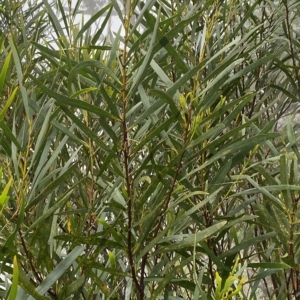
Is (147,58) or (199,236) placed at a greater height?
(147,58)

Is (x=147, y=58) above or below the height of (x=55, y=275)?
above

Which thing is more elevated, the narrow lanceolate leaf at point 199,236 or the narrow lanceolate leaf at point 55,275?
the narrow lanceolate leaf at point 199,236

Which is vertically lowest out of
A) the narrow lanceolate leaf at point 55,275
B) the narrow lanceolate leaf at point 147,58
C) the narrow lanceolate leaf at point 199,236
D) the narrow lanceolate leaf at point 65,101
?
the narrow lanceolate leaf at point 55,275

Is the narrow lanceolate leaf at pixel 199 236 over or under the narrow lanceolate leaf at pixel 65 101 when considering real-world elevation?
under

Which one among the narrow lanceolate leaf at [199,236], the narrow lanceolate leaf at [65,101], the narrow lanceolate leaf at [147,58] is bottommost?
the narrow lanceolate leaf at [199,236]

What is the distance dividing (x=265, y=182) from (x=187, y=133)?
26 centimetres

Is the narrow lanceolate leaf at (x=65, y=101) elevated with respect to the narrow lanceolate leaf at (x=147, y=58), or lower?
lower

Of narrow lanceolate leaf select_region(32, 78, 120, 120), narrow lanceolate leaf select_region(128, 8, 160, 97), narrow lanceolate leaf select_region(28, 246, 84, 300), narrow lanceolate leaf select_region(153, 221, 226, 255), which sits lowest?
narrow lanceolate leaf select_region(28, 246, 84, 300)

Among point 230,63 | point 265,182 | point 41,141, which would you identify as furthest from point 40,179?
point 265,182

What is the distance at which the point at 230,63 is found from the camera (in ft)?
1.09

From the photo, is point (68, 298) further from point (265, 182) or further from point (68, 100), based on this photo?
point (265, 182)

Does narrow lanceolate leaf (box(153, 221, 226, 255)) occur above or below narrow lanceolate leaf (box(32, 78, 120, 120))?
below

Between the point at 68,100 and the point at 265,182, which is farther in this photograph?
the point at 265,182

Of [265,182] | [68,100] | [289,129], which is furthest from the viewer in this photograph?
[265,182]
